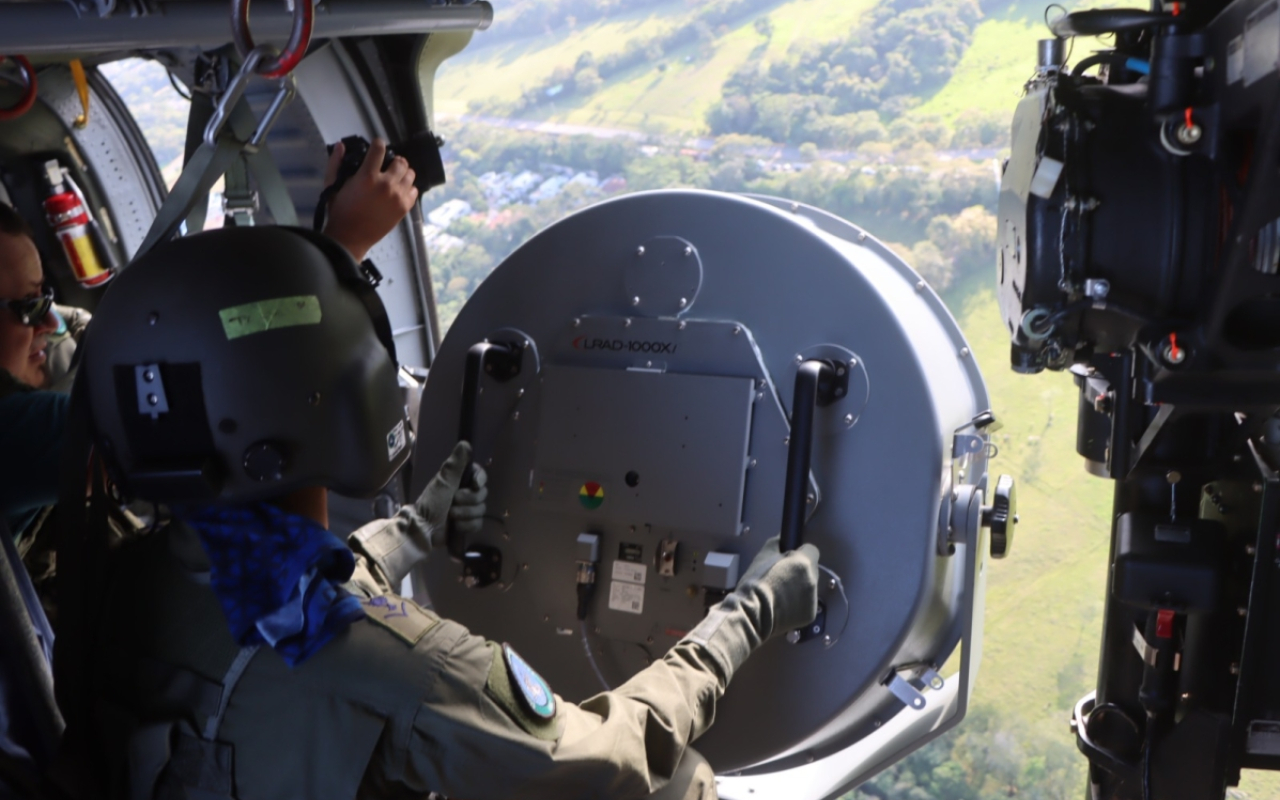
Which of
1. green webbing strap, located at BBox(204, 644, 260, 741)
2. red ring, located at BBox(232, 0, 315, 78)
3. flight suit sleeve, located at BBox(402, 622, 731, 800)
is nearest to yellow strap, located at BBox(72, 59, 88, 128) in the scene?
red ring, located at BBox(232, 0, 315, 78)

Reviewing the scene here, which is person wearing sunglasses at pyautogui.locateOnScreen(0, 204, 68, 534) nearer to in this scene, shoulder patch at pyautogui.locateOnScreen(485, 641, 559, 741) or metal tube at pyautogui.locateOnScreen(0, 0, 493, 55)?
metal tube at pyautogui.locateOnScreen(0, 0, 493, 55)

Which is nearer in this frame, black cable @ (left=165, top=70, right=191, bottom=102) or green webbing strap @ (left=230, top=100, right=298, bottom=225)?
green webbing strap @ (left=230, top=100, right=298, bottom=225)

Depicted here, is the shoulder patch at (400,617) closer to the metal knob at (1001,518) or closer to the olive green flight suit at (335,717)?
the olive green flight suit at (335,717)

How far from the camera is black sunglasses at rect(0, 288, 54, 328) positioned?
2.71 m

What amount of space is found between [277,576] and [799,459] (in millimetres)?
1000

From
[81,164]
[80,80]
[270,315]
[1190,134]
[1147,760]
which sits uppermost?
[80,80]

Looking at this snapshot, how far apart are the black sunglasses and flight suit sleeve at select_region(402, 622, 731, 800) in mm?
1839

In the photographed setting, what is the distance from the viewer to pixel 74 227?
407 centimetres

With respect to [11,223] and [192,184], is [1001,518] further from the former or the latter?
[11,223]

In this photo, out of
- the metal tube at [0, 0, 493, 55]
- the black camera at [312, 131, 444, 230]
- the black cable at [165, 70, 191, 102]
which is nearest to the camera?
the metal tube at [0, 0, 493, 55]

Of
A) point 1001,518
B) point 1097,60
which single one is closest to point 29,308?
point 1001,518

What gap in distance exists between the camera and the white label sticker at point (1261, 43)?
1.34 meters

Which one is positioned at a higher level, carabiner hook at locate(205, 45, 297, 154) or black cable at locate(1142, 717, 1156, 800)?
carabiner hook at locate(205, 45, 297, 154)

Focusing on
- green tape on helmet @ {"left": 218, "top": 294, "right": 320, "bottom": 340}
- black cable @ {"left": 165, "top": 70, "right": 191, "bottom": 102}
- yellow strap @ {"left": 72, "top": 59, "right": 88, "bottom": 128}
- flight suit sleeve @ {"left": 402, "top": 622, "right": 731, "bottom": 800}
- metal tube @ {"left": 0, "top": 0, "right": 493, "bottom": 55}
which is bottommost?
flight suit sleeve @ {"left": 402, "top": 622, "right": 731, "bottom": 800}
